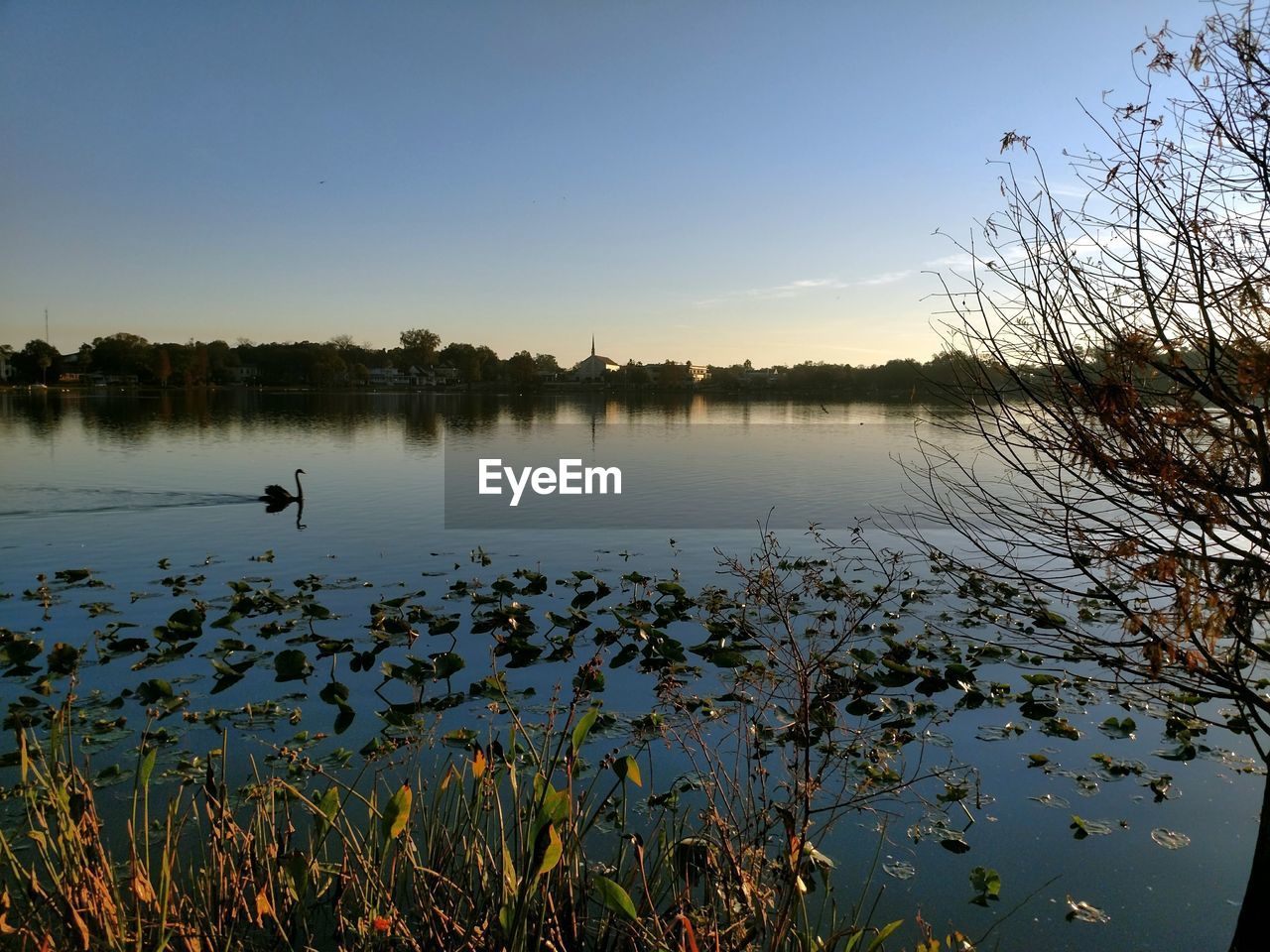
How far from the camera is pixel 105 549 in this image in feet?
49.8

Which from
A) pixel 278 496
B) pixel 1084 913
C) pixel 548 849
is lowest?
pixel 1084 913

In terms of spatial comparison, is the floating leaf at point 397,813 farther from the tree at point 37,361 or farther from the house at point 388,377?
the house at point 388,377

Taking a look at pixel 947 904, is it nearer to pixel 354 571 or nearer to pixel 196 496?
pixel 354 571

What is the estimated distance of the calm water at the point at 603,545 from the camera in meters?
5.22

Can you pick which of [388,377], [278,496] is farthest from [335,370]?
[278,496]

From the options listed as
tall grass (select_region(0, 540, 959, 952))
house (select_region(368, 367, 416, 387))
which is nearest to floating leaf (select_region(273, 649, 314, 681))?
tall grass (select_region(0, 540, 959, 952))

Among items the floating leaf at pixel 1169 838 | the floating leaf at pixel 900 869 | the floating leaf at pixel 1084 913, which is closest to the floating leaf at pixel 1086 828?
the floating leaf at pixel 1169 838

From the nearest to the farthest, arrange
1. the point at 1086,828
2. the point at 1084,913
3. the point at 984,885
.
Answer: the point at 1084,913 < the point at 984,885 < the point at 1086,828

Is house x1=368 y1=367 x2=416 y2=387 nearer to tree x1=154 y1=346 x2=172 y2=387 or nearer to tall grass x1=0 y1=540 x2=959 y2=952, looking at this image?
tree x1=154 y1=346 x2=172 y2=387

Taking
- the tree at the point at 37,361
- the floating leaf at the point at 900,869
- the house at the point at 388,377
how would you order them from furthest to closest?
the house at the point at 388,377 < the tree at the point at 37,361 < the floating leaf at the point at 900,869

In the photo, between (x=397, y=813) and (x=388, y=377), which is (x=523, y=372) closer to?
(x=388, y=377)

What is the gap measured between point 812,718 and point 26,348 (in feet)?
445

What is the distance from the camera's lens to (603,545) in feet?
53.3

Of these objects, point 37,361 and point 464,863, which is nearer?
point 464,863
